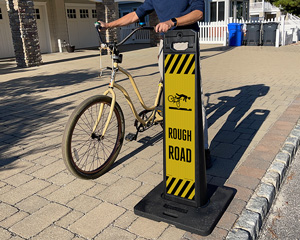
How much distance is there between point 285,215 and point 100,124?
6.71 ft

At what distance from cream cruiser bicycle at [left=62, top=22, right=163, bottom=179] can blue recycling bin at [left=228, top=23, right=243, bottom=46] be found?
14.8m

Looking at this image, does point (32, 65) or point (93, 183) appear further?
point (32, 65)

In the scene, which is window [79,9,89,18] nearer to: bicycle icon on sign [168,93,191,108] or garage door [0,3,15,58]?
garage door [0,3,15,58]

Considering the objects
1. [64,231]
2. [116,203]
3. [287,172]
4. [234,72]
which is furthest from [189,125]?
[234,72]

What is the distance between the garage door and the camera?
1513 centimetres

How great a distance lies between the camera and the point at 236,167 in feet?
11.4

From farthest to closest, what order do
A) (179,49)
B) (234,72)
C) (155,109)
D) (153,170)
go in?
(234,72) → (155,109) → (153,170) → (179,49)

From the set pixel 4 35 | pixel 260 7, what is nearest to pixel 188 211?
pixel 4 35

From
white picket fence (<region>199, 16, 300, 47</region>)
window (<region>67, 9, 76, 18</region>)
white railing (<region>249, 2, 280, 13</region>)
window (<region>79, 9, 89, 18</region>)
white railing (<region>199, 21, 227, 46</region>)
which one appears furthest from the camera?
white railing (<region>249, 2, 280, 13</region>)

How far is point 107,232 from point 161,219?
0.44 metres

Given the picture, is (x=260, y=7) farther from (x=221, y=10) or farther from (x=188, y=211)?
(x=188, y=211)

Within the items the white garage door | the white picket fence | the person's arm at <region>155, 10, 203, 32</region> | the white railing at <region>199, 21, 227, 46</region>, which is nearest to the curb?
the person's arm at <region>155, 10, 203, 32</region>

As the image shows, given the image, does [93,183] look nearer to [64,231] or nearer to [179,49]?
[64,231]

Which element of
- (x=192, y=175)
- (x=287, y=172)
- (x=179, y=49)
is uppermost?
(x=179, y=49)
